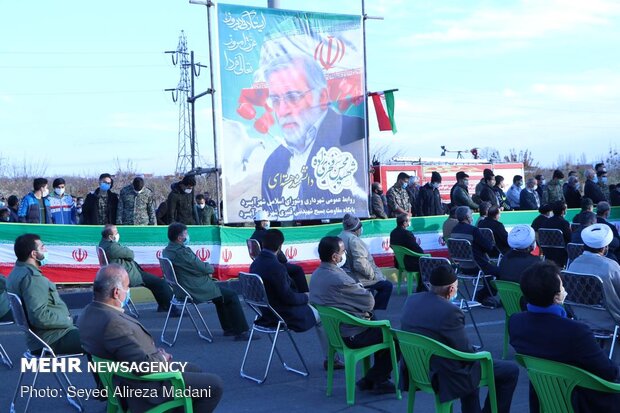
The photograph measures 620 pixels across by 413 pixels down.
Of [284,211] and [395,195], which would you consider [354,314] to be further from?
[395,195]

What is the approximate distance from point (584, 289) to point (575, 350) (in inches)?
95.7

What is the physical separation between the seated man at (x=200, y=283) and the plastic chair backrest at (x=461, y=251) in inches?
129

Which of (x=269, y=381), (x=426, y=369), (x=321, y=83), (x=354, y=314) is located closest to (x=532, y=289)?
(x=426, y=369)

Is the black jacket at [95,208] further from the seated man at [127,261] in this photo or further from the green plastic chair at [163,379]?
the green plastic chair at [163,379]

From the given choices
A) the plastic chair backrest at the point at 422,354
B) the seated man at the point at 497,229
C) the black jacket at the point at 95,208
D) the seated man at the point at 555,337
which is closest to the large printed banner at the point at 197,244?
the black jacket at the point at 95,208

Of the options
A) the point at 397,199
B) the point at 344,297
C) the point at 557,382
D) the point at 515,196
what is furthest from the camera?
the point at 515,196

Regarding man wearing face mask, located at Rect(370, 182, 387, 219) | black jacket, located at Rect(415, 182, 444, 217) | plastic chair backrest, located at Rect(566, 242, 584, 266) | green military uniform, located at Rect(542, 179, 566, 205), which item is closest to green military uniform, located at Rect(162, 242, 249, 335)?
plastic chair backrest, located at Rect(566, 242, 584, 266)

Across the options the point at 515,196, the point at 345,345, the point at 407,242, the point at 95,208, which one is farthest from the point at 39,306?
the point at 515,196

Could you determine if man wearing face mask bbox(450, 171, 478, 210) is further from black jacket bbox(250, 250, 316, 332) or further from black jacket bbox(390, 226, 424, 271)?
black jacket bbox(250, 250, 316, 332)

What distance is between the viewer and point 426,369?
512 cm

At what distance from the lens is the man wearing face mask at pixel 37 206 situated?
41.2 ft

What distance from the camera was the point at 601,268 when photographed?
6727 mm

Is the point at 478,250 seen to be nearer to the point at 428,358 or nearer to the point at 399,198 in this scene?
the point at 399,198

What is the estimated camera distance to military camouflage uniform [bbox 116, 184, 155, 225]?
13125 mm
